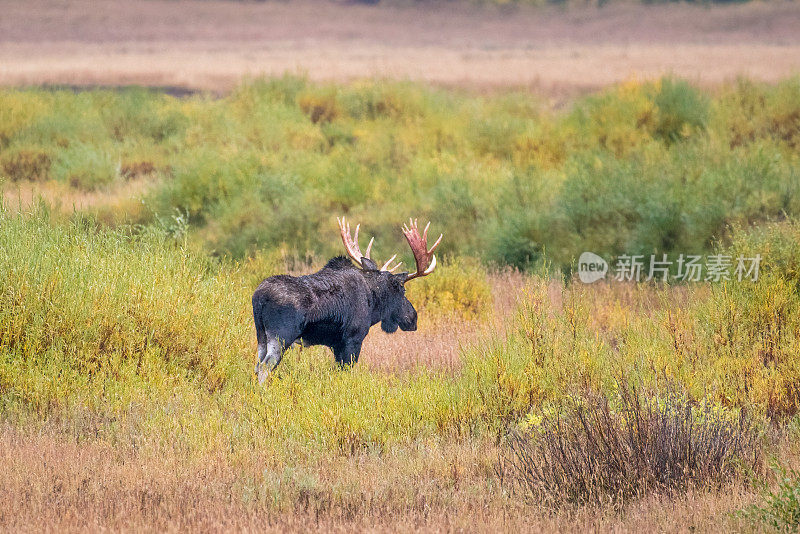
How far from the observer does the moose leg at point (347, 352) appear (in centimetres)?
795

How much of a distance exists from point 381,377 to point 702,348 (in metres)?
2.88

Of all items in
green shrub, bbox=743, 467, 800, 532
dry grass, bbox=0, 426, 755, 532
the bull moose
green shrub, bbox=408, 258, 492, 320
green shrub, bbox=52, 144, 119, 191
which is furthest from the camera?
green shrub, bbox=52, 144, 119, 191

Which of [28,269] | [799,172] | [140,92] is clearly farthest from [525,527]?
[140,92]

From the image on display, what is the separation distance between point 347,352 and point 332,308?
0.55 m

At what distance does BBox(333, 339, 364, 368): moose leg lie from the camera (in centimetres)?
795

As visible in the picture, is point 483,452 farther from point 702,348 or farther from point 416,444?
point 702,348

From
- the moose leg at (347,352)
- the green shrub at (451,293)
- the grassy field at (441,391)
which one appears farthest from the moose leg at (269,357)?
the green shrub at (451,293)

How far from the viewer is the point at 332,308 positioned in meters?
7.59

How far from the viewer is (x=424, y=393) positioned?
293 inches

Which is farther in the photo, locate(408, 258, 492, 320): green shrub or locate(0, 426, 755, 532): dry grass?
locate(408, 258, 492, 320): green shrub

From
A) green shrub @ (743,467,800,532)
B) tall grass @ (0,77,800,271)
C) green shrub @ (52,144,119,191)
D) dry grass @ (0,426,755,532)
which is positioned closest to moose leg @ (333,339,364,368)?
dry grass @ (0,426,755,532)

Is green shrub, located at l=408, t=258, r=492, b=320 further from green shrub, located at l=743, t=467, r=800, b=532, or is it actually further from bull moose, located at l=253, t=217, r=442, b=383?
green shrub, located at l=743, t=467, r=800, b=532

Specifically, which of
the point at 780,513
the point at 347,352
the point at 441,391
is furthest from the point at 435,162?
the point at 780,513

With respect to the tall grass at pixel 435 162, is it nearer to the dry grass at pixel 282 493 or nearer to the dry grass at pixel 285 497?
the dry grass at pixel 282 493
